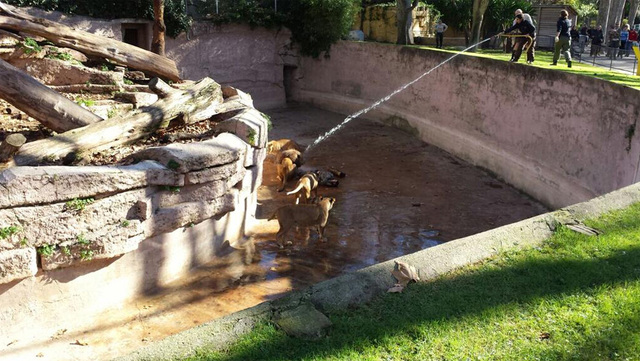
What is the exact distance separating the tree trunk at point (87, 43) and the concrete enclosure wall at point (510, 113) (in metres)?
7.80

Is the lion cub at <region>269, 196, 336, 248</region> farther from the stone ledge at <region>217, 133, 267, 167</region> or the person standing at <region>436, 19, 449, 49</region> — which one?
the person standing at <region>436, 19, 449, 49</region>

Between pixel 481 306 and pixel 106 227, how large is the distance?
531 centimetres

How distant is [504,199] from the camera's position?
14312 mm

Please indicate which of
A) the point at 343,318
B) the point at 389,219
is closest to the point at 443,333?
the point at 343,318

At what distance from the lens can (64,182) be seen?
8055mm

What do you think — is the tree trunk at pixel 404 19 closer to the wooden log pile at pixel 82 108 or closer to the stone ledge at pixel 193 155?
the wooden log pile at pixel 82 108

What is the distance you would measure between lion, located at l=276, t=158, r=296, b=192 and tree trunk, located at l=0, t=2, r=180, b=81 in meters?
2.98

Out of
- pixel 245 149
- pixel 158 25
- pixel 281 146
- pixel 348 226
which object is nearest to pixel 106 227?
pixel 245 149

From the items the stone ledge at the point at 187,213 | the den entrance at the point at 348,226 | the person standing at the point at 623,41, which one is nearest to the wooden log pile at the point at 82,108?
the stone ledge at the point at 187,213

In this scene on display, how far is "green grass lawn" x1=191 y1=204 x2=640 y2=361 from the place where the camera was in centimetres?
470

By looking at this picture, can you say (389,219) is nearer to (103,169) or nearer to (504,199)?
(504,199)

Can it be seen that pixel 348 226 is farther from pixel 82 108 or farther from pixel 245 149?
pixel 82 108

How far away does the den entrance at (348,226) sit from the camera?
8.91 metres

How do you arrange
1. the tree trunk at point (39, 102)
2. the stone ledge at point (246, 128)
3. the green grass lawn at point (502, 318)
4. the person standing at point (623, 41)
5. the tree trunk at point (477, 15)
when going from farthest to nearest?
the person standing at point (623, 41)
the tree trunk at point (477, 15)
the stone ledge at point (246, 128)
the tree trunk at point (39, 102)
the green grass lawn at point (502, 318)
